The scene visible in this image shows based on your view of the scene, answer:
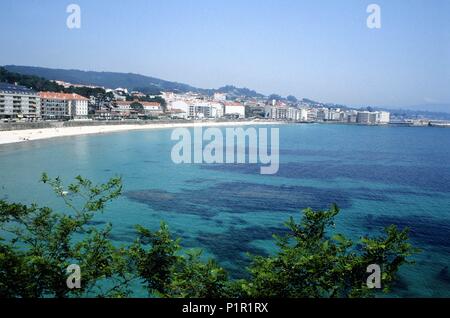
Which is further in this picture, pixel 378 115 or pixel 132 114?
pixel 378 115

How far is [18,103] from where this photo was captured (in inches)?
2494

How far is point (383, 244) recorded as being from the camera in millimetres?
6715

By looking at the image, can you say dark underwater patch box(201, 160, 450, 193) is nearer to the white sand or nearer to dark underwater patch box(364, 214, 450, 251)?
dark underwater patch box(364, 214, 450, 251)

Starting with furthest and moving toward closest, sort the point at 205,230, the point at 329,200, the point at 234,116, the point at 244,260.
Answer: the point at 234,116 → the point at 329,200 → the point at 205,230 → the point at 244,260

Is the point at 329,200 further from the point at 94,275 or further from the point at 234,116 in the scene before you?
the point at 234,116

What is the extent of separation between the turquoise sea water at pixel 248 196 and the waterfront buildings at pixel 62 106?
2923 centimetres

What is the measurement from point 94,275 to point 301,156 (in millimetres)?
40284

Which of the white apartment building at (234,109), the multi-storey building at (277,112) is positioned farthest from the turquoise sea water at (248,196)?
the multi-storey building at (277,112)

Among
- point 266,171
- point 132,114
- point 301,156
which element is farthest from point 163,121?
point 266,171

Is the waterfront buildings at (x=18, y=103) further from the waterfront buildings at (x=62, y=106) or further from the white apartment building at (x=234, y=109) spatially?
the white apartment building at (x=234, y=109)

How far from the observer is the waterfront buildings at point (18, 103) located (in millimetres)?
61125

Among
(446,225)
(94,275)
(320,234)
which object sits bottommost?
(446,225)

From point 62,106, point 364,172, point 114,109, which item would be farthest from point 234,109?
point 364,172

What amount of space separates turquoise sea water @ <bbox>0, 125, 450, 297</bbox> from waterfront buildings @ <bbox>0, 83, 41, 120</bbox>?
72.2 feet
